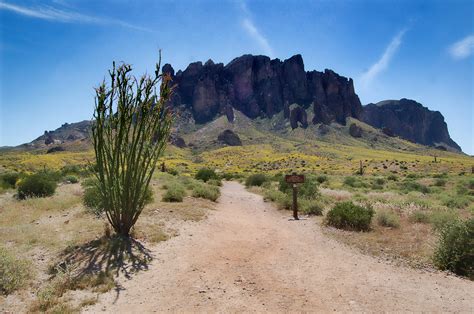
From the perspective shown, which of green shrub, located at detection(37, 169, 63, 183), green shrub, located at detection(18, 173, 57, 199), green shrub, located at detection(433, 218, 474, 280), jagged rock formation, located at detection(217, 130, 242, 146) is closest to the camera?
green shrub, located at detection(433, 218, 474, 280)

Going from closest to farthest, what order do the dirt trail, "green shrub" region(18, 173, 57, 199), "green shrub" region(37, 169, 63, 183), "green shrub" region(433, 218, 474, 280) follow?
the dirt trail < "green shrub" region(433, 218, 474, 280) < "green shrub" region(18, 173, 57, 199) < "green shrub" region(37, 169, 63, 183)

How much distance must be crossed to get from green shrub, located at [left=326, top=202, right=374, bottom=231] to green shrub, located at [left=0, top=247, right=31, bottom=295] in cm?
898

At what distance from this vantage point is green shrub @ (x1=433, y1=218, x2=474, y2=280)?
7519mm

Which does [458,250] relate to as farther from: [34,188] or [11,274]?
[34,188]

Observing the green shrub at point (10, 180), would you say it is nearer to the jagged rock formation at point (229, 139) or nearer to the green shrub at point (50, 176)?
the green shrub at point (50, 176)

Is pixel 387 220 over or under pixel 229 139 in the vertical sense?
under

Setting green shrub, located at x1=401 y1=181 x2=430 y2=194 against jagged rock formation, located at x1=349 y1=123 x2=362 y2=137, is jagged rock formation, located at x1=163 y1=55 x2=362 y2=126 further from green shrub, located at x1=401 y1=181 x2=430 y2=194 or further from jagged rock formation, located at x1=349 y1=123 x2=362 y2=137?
green shrub, located at x1=401 y1=181 x2=430 y2=194

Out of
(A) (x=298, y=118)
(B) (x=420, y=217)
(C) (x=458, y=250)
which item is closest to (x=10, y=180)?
(B) (x=420, y=217)

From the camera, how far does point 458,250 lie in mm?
7758

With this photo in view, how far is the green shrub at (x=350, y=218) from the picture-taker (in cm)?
1178

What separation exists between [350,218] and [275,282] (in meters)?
5.73

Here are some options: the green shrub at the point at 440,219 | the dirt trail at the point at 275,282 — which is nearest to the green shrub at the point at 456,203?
the green shrub at the point at 440,219

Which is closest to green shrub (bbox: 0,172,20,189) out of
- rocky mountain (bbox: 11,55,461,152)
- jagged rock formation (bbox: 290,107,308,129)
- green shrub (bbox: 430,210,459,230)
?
green shrub (bbox: 430,210,459,230)

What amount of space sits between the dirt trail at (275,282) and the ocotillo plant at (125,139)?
1.64 meters
